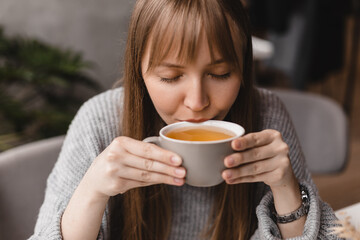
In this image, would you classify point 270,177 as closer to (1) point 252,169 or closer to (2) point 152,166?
(1) point 252,169

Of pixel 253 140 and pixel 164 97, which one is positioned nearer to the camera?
A: pixel 253 140

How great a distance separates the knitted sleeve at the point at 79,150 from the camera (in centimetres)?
97

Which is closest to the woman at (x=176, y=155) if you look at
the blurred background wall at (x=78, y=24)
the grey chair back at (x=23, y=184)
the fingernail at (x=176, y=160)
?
the fingernail at (x=176, y=160)

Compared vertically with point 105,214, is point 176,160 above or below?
above

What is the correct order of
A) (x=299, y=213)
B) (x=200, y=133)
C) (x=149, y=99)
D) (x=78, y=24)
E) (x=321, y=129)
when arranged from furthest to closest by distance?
(x=78, y=24) → (x=321, y=129) → (x=149, y=99) → (x=299, y=213) → (x=200, y=133)

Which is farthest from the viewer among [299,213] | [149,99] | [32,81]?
[32,81]

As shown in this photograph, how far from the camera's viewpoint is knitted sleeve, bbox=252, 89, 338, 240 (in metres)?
0.87

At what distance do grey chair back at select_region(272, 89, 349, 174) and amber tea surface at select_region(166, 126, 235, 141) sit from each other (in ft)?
3.07

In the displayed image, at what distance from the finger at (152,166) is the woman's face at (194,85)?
140mm

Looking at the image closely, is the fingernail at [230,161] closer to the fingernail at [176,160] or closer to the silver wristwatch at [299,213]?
the fingernail at [176,160]

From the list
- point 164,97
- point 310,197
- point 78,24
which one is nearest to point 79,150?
point 164,97

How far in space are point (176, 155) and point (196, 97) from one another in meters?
0.16

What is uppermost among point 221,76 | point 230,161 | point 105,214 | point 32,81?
point 221,76

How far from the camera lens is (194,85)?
0.80m
